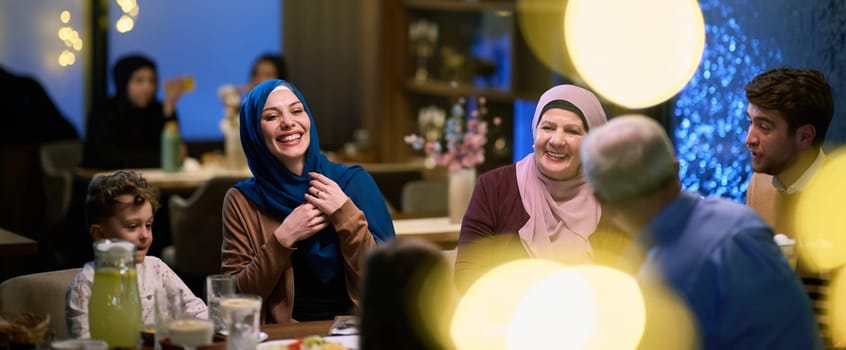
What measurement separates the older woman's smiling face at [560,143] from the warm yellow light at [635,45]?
105cm

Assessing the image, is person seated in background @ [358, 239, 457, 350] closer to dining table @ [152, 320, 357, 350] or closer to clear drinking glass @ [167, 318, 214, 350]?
clear drinking glass @ [167, 318, 214, 350]

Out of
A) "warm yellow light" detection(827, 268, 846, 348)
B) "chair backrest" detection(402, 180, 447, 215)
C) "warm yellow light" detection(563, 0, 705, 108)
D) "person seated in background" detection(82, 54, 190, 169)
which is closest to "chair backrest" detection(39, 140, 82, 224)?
"person seated in background" detection(82, 54, 190, 169)

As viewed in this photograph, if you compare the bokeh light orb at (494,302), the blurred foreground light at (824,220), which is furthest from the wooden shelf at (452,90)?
the blurred foreground light at (824,220)

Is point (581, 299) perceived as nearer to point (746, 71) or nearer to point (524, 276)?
point (524, 276)

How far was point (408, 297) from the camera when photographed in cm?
209

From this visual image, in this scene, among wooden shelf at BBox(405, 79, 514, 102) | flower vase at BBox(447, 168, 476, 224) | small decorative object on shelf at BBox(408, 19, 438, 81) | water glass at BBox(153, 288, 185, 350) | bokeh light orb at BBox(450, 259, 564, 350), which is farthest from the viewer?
small decorative object on shelf at BBox(408, 19, 438, 81)

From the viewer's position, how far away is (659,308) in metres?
2.19

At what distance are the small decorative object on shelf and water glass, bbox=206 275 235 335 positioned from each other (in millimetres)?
4883

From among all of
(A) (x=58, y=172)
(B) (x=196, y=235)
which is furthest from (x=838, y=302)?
(A) (x=58, y=172)

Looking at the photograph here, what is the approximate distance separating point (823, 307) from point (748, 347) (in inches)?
39.2

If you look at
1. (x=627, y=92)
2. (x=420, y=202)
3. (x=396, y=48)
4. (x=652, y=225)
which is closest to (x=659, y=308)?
(x=652, y=225)

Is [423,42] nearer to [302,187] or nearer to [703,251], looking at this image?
[302,187]

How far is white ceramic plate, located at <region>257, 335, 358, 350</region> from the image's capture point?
259cm

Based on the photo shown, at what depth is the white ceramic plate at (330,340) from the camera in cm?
259
